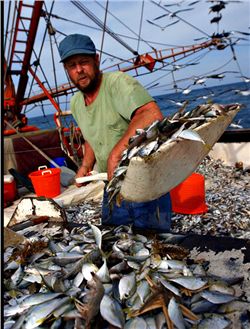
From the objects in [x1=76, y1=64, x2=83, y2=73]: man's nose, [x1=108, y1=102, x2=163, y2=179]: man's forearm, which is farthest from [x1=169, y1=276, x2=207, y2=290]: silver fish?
[x1=76, y1=64, x2=83, y2=73]: man's nose

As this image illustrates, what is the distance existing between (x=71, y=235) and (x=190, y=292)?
1436mm

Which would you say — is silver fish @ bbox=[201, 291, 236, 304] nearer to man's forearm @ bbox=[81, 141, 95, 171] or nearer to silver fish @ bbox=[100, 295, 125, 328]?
silver fish @ bbox=[100, 295, 125, 328]

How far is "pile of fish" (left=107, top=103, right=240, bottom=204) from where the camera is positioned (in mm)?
2379

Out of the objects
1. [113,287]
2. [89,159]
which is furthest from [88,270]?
[89,159]

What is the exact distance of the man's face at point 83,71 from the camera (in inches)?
157

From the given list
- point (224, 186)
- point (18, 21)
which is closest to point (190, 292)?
point (224, 186)

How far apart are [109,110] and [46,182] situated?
2.98 meters

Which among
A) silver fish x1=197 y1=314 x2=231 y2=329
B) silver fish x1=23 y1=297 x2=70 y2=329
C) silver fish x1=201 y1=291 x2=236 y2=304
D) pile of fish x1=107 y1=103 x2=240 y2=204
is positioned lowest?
silver fish x1=197 y1=314 x2=231 y2=329

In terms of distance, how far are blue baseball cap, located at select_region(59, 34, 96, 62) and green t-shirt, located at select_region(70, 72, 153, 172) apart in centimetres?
37

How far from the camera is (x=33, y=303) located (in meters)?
2.18

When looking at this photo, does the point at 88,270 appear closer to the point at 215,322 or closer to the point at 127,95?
the point at 215,322

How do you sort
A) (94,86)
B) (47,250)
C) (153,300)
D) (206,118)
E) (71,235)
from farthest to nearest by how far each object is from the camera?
1. (94,86)
2. (71,235)
3. (47,250)
4. (206,118)
5. (153,300)

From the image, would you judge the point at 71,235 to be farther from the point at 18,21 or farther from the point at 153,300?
the point at 18,21

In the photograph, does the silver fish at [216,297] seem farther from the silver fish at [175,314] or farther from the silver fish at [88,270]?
the silver fish at [88,270]
